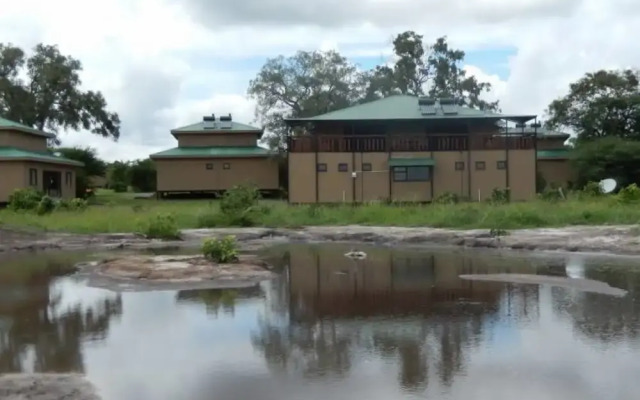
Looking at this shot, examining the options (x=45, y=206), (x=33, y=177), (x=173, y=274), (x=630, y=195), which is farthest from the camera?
(x=33, y=177)

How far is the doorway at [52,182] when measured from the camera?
1875 inches

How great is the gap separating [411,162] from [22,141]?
22.4 metres

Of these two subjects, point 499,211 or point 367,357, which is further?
point 499,211

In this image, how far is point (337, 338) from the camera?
1266 centimetres

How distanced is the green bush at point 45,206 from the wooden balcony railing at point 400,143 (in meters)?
12.8

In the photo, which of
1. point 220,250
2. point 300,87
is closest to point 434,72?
point 300,87

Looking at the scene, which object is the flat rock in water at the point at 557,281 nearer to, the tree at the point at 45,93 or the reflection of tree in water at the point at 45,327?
the reflection of tree in water at the point at 45,327

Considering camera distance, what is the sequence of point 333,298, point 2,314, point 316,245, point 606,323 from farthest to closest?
point 316,245
point 333,298
point 2,314
point 606,323

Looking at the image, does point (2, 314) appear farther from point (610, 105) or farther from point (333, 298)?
point (610, 105)

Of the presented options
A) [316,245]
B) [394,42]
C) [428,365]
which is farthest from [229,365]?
[394,42]

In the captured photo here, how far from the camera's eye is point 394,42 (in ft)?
212

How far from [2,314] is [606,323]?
36.4ft

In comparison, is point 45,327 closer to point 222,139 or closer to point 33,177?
point 33,177

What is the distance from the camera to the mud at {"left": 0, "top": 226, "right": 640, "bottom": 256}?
87.1 ft
